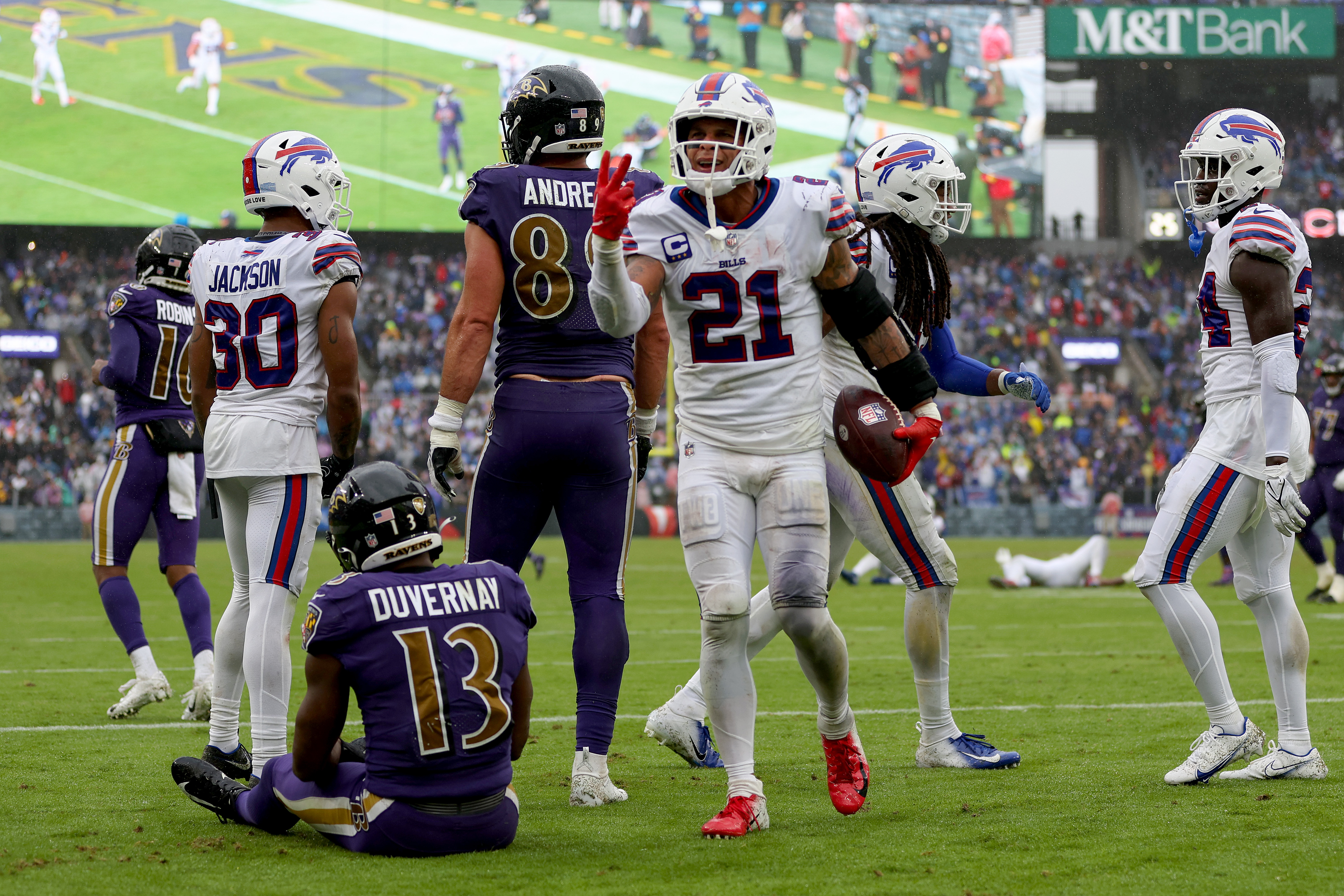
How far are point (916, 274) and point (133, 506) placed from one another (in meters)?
3.84

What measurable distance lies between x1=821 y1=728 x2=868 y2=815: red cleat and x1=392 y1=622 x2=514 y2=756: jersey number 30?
112cm

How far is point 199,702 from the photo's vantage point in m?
6.21

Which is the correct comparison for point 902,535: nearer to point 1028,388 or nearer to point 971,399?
point 1028,388

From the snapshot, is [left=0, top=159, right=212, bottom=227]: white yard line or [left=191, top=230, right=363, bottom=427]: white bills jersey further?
[left=0, top=159, right=212, bottom=227]: white yard line

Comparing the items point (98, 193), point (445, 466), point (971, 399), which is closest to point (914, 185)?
point (445, 466)

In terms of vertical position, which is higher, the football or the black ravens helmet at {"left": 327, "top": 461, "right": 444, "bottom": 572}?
the football

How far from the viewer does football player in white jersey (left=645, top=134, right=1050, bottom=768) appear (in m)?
5.14

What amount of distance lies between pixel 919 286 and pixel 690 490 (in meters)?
1.55

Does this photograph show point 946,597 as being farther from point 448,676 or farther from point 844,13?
point 844,13

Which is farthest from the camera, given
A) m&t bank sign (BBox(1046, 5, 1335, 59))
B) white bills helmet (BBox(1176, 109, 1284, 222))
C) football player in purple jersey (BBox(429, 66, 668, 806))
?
m&t bank sign (BBox(1046, 5, 1335, 59))

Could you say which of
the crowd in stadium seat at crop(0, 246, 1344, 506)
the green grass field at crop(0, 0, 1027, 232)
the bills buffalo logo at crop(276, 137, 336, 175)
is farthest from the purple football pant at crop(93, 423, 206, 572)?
the green grass field at crop(0, 0, 1027, 232)

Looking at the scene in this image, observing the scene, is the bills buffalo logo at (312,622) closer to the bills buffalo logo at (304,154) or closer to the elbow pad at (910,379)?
the bills buffalo logo at (304,154)

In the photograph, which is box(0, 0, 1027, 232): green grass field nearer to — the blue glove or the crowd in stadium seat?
the crowd in stadium seat

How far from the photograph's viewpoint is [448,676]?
3.64 metres
